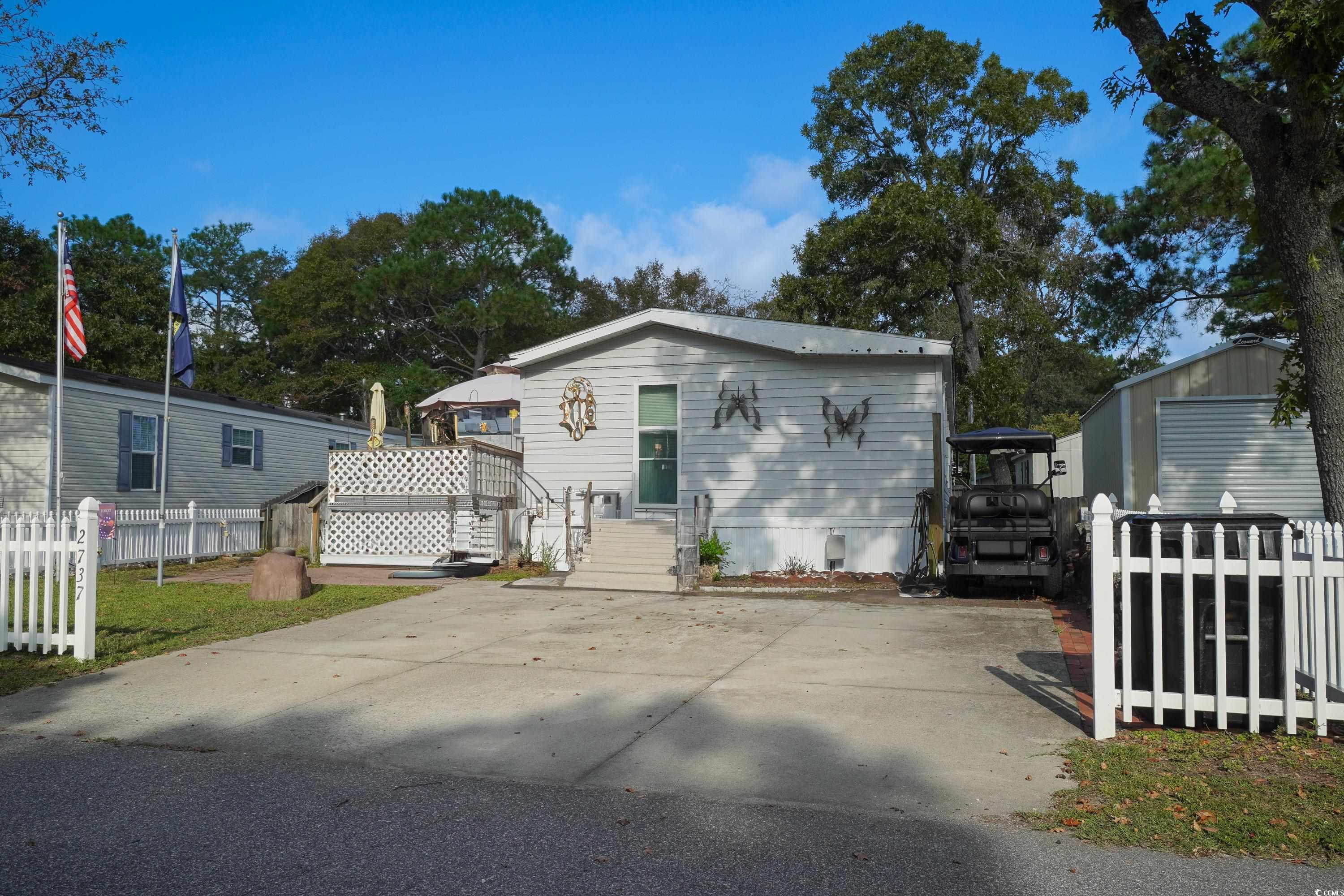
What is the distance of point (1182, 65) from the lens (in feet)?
25.2

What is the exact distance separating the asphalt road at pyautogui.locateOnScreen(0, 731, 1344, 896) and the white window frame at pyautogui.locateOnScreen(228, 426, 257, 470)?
18.9 m

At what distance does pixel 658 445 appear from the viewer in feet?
52.9

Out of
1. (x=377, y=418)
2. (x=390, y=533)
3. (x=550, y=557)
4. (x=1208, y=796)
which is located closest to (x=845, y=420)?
(x=550, y=557)

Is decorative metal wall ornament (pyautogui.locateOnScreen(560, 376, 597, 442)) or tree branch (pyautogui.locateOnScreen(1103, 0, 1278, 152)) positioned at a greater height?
tree branch (pyautogui.locateOnScreen(1103, 0, 1278, 152))

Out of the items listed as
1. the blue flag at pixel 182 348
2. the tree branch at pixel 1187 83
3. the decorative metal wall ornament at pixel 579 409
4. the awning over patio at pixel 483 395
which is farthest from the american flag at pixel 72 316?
the tree branch at pixel 1187 83

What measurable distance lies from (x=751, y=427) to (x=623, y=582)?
11.7 feet

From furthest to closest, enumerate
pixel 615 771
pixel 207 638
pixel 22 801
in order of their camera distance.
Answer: pixel 207 638 < pixel 615 771 < pixel 22 801

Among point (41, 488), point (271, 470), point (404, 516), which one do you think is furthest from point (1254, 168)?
point (271, 470)

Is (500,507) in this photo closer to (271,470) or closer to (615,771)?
(271,470)

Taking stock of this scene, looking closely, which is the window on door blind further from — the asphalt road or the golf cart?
the asphalt road

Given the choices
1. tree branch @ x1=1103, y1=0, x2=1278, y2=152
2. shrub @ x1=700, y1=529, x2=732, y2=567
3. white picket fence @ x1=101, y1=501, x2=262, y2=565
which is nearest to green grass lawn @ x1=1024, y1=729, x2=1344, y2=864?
tree branch @ x1=1103, y1=0, x2=1278, y2=152

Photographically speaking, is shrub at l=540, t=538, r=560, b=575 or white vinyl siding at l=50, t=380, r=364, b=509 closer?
shrub at l=540, t=538, r=560, b=575

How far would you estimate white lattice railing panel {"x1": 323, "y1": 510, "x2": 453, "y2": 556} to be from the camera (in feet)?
55.1

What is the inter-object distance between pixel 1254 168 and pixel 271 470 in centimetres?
2239
